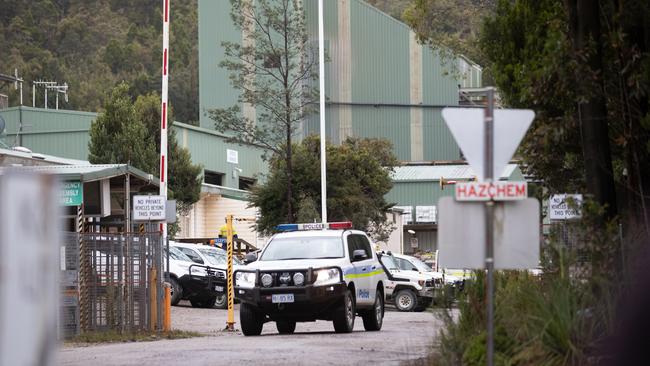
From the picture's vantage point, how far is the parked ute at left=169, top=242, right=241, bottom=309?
32156mm

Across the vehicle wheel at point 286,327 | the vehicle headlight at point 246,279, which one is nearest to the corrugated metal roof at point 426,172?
the vehicle wheel at point 286,327

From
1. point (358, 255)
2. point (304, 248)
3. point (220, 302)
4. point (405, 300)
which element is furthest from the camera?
point (405, 300)

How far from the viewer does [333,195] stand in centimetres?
4469

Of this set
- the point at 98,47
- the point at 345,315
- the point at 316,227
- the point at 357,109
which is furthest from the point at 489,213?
the point at 98,47

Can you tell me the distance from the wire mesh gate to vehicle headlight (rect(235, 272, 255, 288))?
6.24 feet

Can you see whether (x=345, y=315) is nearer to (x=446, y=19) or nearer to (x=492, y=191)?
(x=492, y=191)

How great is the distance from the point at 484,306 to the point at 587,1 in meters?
3.50

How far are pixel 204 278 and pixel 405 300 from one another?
5.75m

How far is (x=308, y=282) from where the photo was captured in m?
19.8

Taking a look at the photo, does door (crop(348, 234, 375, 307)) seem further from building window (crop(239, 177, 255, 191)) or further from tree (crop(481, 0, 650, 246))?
building window (crop(239, 177, 255, 191))

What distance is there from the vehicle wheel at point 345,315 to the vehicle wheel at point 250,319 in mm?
1350

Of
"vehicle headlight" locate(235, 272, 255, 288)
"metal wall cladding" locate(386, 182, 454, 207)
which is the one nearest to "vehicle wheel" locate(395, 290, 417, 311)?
"vehicle headlight" locate(235, 272, 255, 288)

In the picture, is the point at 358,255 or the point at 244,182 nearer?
the point at 358,255

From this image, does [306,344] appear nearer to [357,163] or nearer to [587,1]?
[587,1]
